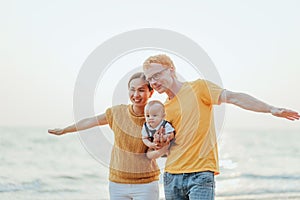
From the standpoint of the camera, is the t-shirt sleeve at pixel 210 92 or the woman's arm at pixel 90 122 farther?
the woman's arm at pixel 90 122

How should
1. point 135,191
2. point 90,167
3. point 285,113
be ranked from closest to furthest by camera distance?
point 285,113
point 135,191
point 90,167

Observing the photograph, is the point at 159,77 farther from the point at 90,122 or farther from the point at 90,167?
the point at 90,167

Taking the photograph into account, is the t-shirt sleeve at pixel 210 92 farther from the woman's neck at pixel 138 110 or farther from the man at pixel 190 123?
the woman's neck at pixel 138 110

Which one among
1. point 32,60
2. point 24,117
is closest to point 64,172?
point 32,60

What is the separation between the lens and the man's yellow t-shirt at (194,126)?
2508mm

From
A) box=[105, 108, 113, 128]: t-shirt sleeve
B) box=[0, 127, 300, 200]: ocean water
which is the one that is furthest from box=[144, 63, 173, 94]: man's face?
box=[0, 127, 300, 200]: ocean water

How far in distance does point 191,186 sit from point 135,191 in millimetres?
326

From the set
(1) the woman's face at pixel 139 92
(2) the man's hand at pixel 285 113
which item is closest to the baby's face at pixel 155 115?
(1) the woman's face at pixel 139 92

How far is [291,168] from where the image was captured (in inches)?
481

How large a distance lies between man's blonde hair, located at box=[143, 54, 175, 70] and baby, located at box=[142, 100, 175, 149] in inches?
6.1

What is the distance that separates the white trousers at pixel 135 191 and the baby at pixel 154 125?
243 millimetres

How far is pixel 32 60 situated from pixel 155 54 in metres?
11.3

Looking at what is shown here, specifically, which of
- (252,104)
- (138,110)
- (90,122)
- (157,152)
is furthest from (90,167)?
(252,104)

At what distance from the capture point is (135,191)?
8.98ft
